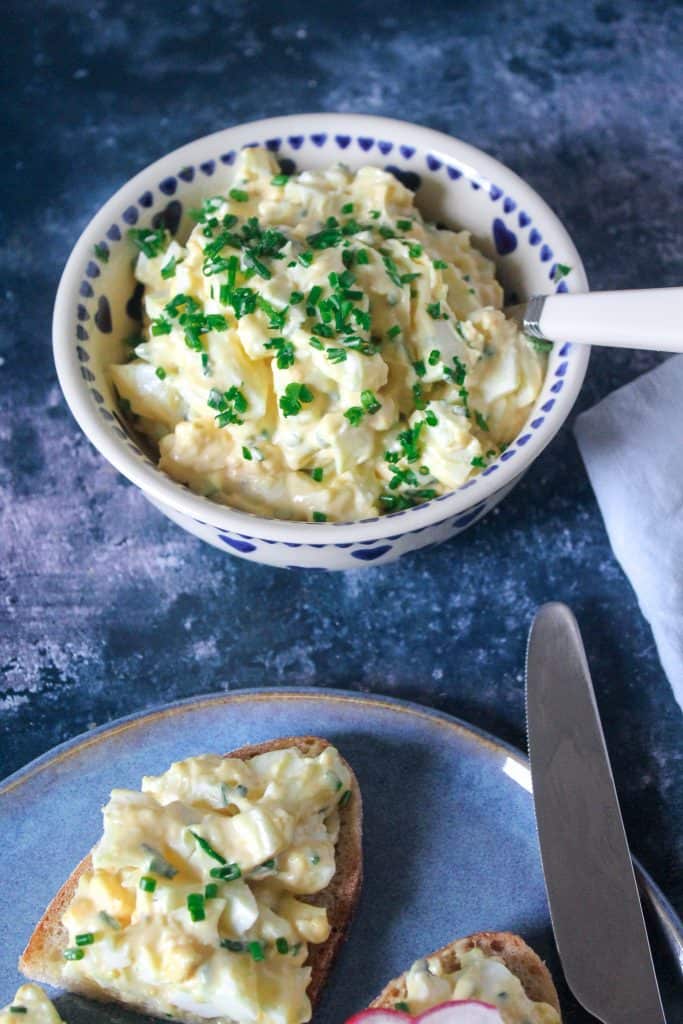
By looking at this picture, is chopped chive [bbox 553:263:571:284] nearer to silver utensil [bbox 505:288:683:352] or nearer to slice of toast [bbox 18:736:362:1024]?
silver utensil [bbox 505:288:683:352]

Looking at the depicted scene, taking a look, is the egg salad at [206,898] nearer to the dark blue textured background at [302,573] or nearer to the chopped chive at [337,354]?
the dark blue textured background at [302,573]

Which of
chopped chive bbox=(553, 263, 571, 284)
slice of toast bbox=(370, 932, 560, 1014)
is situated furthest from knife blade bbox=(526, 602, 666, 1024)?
chopped chive bbox=(553, 263, 571, 284)

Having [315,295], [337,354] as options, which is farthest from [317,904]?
[315,295]

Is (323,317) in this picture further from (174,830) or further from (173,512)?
(174,830)

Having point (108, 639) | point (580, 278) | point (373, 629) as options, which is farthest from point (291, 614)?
point (580, 278)

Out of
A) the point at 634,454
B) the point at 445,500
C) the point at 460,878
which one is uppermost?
the point at 445,500

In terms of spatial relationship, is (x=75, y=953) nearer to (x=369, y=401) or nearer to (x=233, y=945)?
(x=233, y=945)

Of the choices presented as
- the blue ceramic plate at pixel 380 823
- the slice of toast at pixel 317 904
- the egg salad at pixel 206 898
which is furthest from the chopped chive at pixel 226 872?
the blue ceramic plate at pixel 380 823
